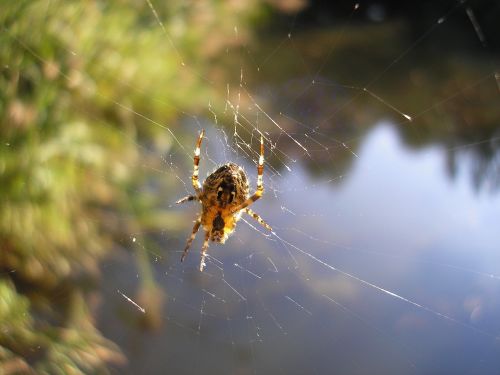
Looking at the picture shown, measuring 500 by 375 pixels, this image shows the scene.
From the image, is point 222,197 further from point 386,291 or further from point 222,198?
point 386,291

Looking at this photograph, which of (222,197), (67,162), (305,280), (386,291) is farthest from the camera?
(305,280)

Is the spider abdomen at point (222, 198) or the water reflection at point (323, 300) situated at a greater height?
the water reflection at point (323, 300)

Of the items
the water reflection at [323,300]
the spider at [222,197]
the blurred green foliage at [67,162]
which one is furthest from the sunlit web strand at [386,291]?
the blurred green foliage at [67,162]

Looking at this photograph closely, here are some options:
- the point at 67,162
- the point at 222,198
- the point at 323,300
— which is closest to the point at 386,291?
the point at 323,300

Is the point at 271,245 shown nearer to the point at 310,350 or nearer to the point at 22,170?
the point at 310,350

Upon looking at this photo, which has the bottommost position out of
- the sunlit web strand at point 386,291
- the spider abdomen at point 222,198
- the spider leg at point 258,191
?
the spider abdomen at point 222,198

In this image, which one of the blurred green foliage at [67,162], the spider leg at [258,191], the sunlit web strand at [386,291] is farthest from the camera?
the sunlit web strand at [386,291]

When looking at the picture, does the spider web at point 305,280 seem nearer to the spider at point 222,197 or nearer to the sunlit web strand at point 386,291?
the sunlit web strand at point 386,291
